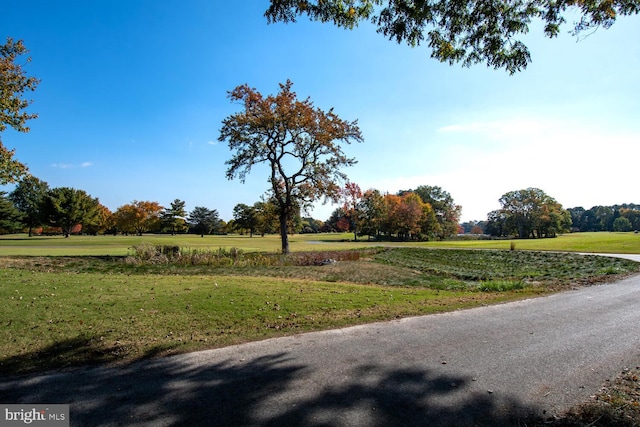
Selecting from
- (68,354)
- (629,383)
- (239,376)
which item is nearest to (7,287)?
(68,354)

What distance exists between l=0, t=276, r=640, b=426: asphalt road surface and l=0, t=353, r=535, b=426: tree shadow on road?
0.01 meters

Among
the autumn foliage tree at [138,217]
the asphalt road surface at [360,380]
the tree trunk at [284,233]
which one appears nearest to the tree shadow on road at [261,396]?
the asphalt road surface at [360,380]

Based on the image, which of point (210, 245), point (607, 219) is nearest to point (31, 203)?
point (210, 245)

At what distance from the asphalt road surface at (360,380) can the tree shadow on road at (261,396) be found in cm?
1

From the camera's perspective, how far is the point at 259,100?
25719 mm

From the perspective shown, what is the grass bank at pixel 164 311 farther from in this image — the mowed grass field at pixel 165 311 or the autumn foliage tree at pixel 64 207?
the autumn foliage tree at pixel 64 207

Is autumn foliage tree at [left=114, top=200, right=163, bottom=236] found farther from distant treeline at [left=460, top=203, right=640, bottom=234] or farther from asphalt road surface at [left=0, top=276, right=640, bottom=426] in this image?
distant treeline at [left=460, top=203, right=640, bottom=234]

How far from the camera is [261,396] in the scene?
409 cm

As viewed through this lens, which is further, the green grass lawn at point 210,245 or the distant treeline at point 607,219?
the distant treeline at point 607,219

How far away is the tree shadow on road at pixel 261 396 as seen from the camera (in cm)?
360

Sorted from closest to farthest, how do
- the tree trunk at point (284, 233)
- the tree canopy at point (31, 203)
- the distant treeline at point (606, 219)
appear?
the tree trunk at point (284, 233), the tree canopy at point (31, 203), the distant treeline at point (606, 219)

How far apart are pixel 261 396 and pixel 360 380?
4.40ft

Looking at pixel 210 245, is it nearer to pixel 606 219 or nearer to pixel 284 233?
pixel 284 233

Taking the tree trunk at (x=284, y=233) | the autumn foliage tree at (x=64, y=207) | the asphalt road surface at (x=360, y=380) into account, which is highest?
the autumn foliage tree at (x=64, y=207)
